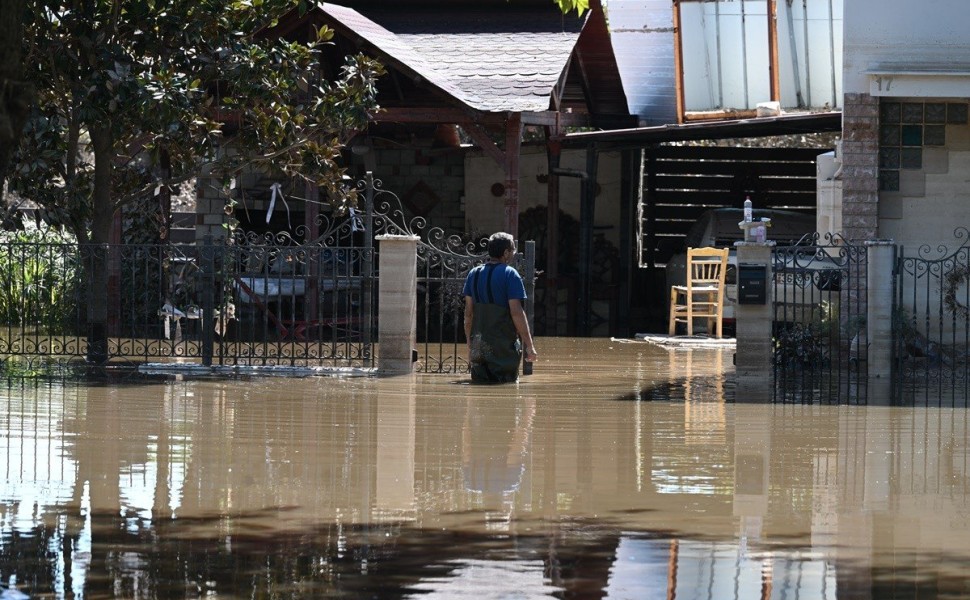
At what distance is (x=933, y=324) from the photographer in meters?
16.5

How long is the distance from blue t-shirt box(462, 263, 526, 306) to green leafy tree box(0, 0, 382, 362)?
12.4 feet

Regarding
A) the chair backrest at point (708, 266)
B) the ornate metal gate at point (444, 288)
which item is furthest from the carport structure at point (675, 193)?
the ornate metal gate at point (444, 288)

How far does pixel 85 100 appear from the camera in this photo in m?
14.6

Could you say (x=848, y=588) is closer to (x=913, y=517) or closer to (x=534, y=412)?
(x=913, y=517)

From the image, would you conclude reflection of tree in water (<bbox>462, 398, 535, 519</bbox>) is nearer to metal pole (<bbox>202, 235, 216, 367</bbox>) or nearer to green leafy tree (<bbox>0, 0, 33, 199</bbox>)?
green leafy tree (<bbox>0, 0, 33, 199</bbox>)

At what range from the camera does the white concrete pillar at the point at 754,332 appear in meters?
13.8

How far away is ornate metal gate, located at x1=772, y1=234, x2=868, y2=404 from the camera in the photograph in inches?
555

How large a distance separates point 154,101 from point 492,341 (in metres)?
4.18

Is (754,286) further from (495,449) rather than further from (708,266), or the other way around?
(708,266)

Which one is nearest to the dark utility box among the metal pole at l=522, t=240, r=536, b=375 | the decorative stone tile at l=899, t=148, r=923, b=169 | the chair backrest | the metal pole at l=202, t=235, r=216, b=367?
the metal pole at l=522, t=240, r=536, b=375

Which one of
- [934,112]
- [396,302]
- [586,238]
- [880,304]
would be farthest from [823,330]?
[586,238]

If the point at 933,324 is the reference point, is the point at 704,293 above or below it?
above

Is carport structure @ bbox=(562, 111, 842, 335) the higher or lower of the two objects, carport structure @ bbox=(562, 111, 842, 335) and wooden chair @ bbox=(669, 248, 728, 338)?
the higher

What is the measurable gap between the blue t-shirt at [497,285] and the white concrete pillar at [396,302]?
4.98ft
